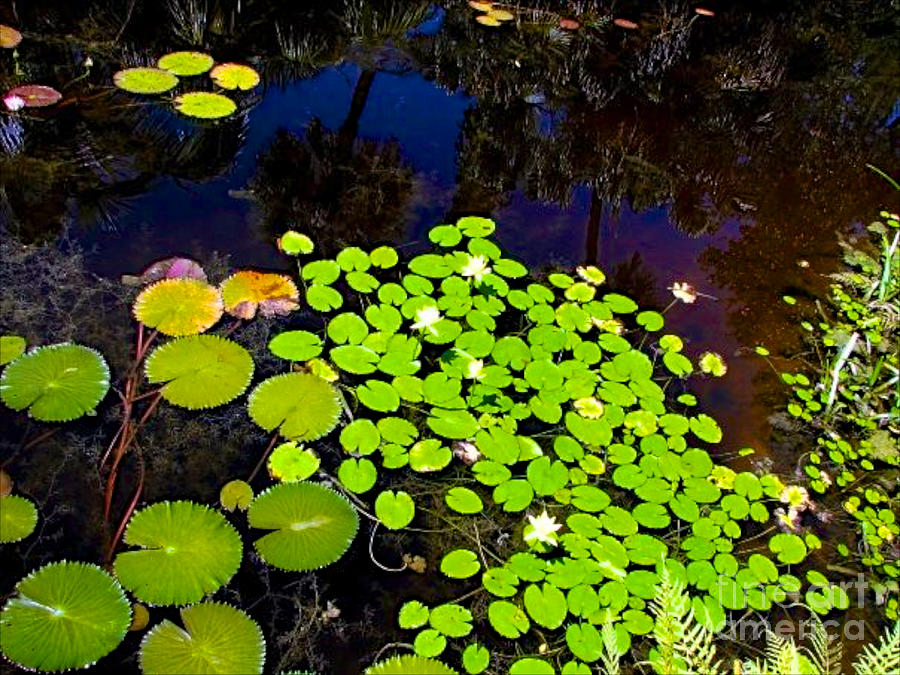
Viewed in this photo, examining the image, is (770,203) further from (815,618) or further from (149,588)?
(149,588)

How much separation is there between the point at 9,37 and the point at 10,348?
2.19 m

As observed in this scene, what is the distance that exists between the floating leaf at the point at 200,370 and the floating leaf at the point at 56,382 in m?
0.18

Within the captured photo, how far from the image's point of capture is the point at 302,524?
2270 millimetres

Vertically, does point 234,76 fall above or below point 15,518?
above

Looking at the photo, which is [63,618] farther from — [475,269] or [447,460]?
[475,269]

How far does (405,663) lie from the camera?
202cm

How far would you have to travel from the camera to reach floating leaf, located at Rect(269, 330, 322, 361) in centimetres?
275

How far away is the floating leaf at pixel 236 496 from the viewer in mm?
2326

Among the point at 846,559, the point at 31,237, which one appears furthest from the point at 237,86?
the point at 846,559

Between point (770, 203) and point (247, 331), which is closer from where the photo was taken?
point (247, 331)

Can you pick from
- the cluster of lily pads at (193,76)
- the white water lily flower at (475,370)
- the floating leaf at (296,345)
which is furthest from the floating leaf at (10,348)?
the cluster of lily pads at (193,76)

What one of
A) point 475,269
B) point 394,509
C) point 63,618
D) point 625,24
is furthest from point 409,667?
point 625,24

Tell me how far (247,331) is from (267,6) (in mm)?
2631

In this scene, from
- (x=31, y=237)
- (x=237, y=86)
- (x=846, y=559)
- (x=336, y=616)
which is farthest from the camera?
(x=237, y=86)
